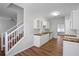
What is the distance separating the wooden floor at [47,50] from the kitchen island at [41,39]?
0.20ft

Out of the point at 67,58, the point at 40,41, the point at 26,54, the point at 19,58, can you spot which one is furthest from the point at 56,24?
the point at 19,58

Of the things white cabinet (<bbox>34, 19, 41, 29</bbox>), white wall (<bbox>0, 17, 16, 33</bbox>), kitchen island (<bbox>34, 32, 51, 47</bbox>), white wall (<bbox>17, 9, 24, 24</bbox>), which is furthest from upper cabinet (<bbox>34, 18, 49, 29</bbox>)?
white wall (<bbox>0, 17, 16, 33</bbox>)

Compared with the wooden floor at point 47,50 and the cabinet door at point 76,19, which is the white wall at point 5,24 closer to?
the wooden floor at point 47,50

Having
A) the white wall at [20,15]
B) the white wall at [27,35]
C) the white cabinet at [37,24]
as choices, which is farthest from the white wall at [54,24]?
the white wall at [20,15]

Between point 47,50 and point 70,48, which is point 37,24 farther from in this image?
point 70,48

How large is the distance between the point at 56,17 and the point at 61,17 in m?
0.08

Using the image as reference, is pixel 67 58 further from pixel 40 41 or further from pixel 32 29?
pixel 32 29

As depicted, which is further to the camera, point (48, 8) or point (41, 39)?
point (41, 39)

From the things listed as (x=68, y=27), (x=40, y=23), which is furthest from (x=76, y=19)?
(x=40, y=23)

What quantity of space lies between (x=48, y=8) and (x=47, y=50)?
27.3 inches

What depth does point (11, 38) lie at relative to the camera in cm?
129

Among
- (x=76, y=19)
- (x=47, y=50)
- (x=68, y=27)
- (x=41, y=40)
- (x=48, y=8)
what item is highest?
(x=48, y=8)

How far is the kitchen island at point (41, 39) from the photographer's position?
1382mm

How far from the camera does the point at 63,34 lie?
134cm
